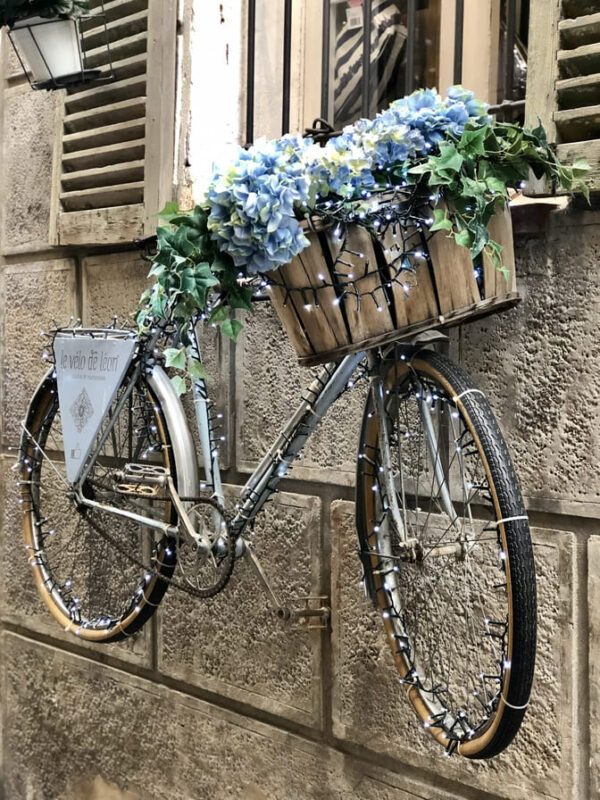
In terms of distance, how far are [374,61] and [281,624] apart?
1761mm

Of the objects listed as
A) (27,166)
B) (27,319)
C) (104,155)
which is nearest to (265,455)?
(104,155)

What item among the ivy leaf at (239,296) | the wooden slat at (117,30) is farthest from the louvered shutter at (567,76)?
the wooden slat at (117,30)

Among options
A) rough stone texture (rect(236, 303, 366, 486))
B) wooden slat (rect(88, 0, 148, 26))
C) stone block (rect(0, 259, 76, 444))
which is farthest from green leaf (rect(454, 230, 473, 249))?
stone block (rect(0, 259, 76, 444))

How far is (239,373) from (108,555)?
3.08 feet

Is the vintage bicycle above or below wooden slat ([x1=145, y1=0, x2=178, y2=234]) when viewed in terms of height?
below

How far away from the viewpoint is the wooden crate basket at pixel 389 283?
196cm

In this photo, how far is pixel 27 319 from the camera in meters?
3.88

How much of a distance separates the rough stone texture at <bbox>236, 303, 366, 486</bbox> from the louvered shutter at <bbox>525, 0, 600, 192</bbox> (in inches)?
34.4

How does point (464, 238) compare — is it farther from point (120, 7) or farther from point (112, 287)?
point (120, 7)

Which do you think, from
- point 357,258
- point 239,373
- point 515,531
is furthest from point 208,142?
point 515,531

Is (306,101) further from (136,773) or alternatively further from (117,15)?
(136,773)

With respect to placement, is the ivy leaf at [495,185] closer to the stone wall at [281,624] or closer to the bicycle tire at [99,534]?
the stone wall at [281,624]

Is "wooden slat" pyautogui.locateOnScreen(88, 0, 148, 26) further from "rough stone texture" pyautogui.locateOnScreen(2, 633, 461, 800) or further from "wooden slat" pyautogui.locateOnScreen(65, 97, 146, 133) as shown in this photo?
"rough stone texture" pyautogui.locateOnScreen(2, 633, 461, 800)

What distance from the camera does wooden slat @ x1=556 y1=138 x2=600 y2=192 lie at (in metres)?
2.18
